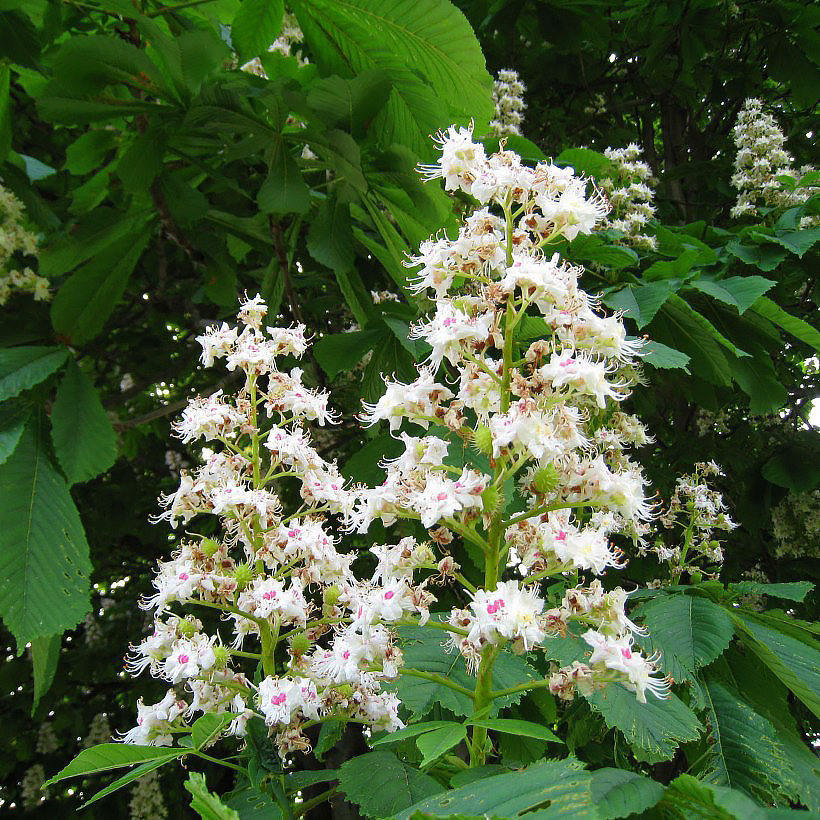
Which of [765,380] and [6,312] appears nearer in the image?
[765,380]

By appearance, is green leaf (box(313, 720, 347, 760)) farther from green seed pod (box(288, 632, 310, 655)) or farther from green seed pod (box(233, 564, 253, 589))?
green seed pod (box(233, 564, 253, 589))

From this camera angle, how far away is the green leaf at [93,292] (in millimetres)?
1961

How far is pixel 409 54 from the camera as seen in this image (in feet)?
5.23

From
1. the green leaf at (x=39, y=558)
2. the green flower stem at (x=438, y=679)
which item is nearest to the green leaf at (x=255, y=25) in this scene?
the green leaf at (x=39, y=558)

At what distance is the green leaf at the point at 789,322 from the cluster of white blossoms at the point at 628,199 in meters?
0.66

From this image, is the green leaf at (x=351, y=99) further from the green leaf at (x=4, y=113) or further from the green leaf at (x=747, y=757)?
the green leaf at (x=747, y=757)

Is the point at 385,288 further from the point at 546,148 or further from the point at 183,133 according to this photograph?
the point at 546,148

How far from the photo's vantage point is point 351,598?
48.1 inches

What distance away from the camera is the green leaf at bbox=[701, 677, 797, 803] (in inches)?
43.9

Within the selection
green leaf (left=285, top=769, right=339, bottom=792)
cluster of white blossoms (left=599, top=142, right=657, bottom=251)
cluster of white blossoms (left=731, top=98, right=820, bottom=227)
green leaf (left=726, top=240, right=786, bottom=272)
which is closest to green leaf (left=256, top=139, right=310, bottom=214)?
green leaf (left=285, top=769, right=339, bottom=792)

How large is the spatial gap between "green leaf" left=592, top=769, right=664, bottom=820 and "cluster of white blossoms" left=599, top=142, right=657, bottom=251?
228 centimetres

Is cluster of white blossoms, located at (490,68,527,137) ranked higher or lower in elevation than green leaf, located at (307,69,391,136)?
higher

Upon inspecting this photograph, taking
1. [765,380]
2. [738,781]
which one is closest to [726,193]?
[765,380]

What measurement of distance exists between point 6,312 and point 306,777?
2.67 meters
